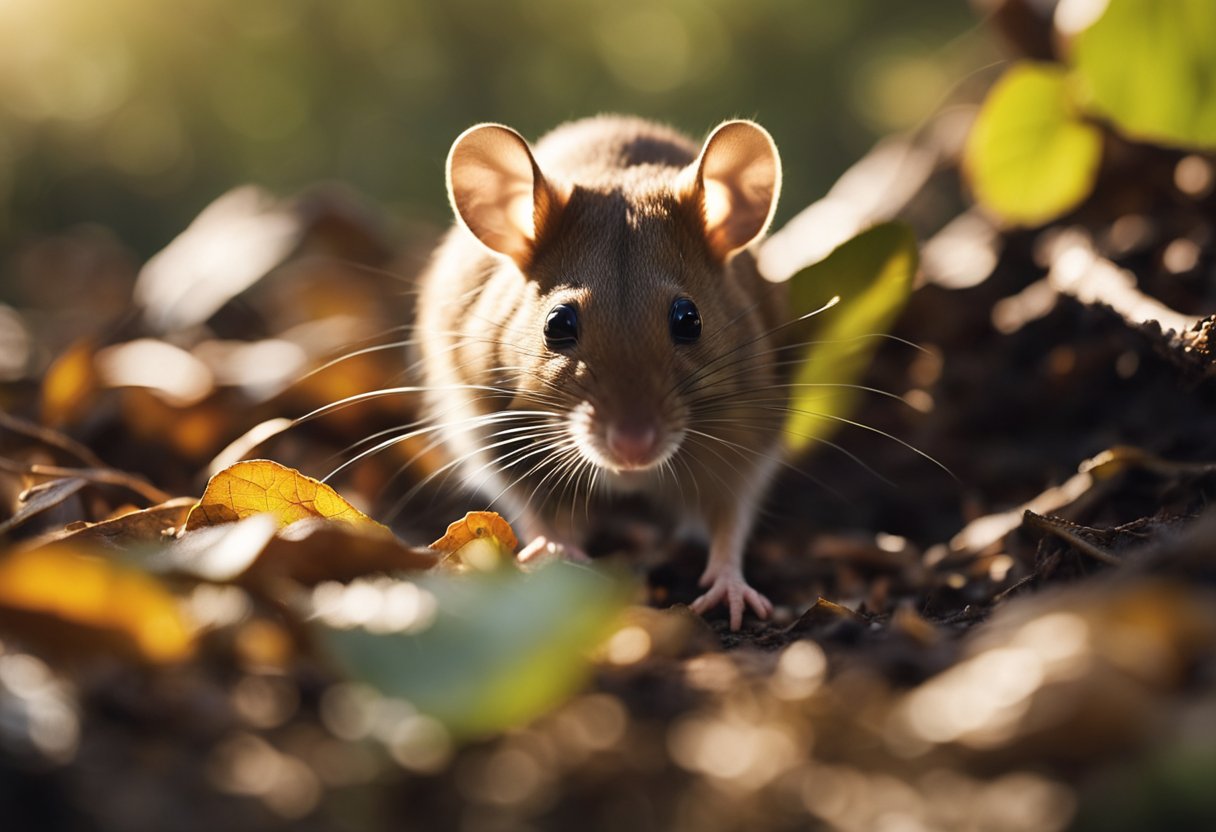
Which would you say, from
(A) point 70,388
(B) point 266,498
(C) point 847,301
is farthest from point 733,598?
(A) point 70,388

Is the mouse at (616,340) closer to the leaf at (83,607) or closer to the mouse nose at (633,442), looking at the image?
the mouse nose at (633,442)

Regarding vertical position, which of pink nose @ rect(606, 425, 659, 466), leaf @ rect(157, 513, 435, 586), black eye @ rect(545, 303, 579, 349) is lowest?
leaf @ rect(157, 513, 435, 586)

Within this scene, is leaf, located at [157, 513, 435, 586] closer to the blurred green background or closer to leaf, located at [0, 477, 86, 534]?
leaf, located at [0, 477, 86, 534]

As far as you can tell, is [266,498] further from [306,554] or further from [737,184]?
[737,184]

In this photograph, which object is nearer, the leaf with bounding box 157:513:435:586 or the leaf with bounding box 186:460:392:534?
the leaf with bounding box 157:513:435:586

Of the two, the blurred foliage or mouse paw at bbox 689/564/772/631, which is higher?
the blurred foliage

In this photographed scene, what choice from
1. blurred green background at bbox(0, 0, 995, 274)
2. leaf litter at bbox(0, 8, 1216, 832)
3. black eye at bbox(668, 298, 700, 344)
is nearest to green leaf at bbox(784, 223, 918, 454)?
leaf litter at bbox(0, 8, 1216, 832)

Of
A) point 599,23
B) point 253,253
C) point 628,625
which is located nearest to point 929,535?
point 628,625

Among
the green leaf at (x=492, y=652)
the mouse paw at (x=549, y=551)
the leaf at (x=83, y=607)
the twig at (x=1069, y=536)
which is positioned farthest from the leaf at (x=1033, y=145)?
the leaf at (x=83, y=607)
